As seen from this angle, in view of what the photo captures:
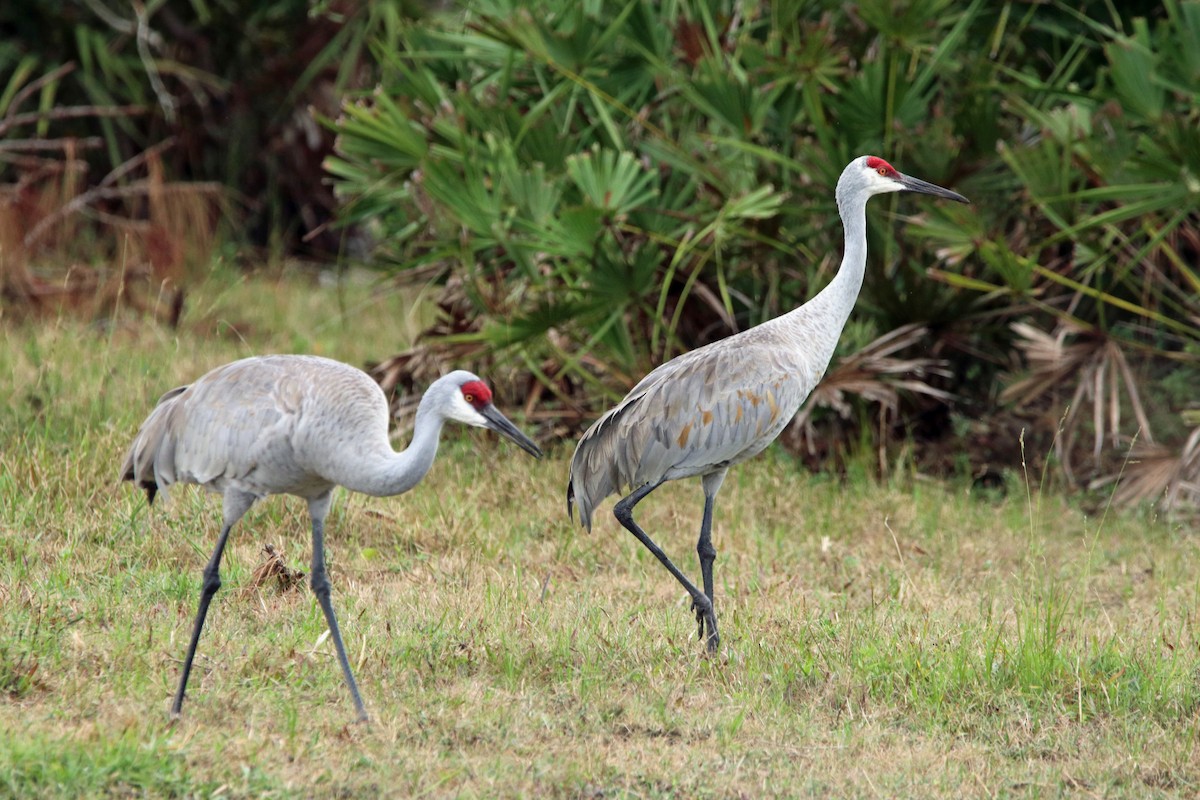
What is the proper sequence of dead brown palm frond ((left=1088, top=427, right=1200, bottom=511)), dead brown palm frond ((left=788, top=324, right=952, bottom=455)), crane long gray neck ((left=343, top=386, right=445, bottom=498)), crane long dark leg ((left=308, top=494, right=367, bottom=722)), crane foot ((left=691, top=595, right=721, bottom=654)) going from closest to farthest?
crane long gray neck ((left=343, top=386, right=445, bottom=498))
crane long dark leg ((left=308, top=494, right=367, bottom=722))
crane foot ((left=691, top=595, right=721, bottom=654))
dead brown palm frond ((left=1088, top=427, right=1200, bottom=511))
dead brown palm frond ((left=788, top=324, right=952, bottom=455))

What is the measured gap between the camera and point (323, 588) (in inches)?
186

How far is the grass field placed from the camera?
164 inches

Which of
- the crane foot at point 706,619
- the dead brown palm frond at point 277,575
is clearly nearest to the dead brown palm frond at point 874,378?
the crane foot at point 706,619

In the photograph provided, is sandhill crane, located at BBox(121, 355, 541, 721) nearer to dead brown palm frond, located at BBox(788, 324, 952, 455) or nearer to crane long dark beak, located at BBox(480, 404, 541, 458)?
crane long dark beak, located at BBox(480, 404, 541, 458)

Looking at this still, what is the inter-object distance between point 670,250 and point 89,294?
171 inches

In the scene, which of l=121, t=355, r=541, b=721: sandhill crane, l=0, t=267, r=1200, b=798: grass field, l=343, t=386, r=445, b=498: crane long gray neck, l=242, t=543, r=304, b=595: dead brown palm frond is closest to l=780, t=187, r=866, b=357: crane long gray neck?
l=0, t=267, r=1200, b=798: grass field

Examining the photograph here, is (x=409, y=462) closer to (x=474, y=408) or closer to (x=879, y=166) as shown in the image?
(x=474, y=408)

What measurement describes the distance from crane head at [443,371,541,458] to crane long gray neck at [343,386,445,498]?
0.05 m

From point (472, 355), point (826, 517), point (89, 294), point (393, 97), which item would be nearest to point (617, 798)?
point (826, 517)

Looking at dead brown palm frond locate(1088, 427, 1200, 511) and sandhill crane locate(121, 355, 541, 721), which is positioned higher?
sandhill crane locate(121, 355, 541, 721)

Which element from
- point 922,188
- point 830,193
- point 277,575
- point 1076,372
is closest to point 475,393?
point 277,575

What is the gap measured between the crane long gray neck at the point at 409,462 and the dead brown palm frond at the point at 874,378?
326 centimetres

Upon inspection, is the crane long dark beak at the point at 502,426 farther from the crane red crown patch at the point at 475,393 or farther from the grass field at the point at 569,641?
the grass field at the point at 569,641

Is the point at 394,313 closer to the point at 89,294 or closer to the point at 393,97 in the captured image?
the point at 89,294
